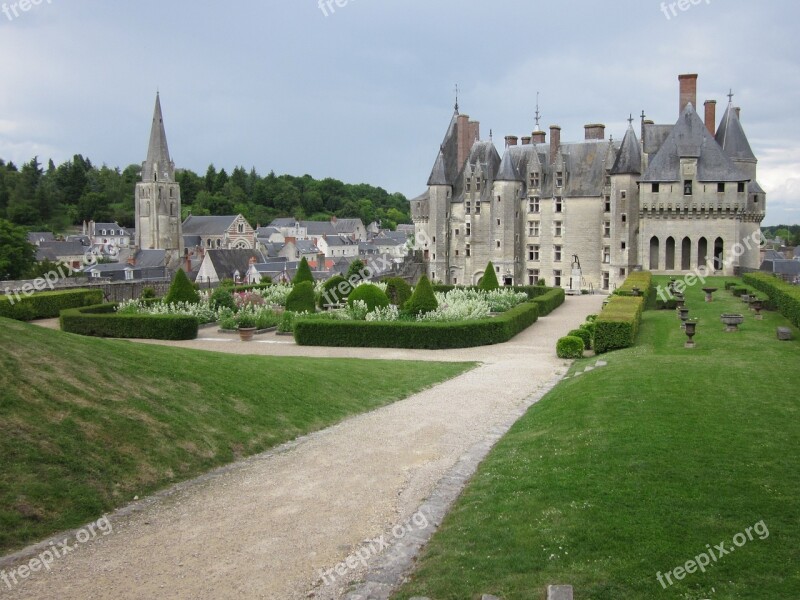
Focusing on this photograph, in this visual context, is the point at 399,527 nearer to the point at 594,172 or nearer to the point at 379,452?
the point at 379,452

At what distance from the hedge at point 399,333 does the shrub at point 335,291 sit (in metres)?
10.0

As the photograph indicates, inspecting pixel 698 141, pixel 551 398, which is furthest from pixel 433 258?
pixel 551 398

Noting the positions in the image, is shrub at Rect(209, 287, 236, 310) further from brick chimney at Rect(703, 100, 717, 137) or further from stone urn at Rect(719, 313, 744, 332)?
brick chimney at Rect(703, 100, 717, 137)

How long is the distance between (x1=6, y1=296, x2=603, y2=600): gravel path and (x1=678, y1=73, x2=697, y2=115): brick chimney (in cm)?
4150

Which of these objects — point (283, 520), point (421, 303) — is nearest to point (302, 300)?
point (421, 303)

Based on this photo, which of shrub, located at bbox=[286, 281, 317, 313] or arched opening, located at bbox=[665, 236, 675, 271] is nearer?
shrub, located at bbox=[286, 281, 317, 313]

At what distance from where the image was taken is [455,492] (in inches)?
360

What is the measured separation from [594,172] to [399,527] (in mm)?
50378

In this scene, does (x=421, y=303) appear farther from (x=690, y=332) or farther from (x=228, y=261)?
(x=228, y=261)

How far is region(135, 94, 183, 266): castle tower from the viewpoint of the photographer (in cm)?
9777

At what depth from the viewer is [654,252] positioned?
4950 cm

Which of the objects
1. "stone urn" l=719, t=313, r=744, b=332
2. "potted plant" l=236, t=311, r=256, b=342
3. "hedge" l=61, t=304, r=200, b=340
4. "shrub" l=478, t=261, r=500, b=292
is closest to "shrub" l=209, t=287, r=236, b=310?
"potted plant" l=236, t=311, r=256, b=342

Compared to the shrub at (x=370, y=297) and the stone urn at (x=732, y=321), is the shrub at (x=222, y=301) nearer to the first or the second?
the shrub at (x=370, y=297)

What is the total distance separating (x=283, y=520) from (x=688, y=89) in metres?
48.5
